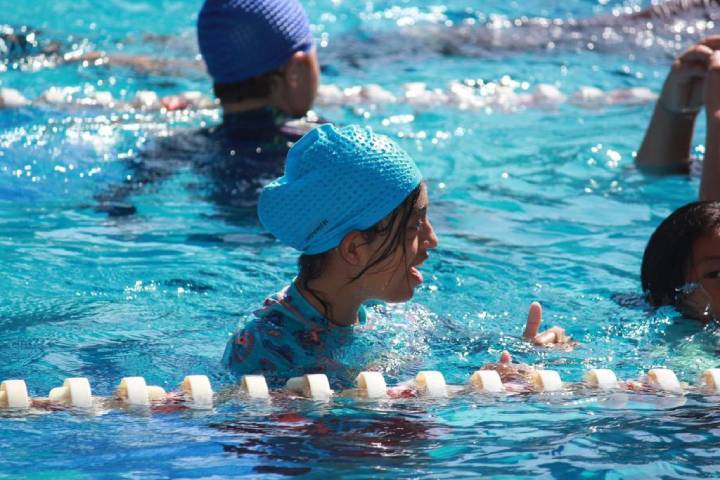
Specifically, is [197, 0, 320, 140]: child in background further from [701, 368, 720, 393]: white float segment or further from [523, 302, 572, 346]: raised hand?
[701, 368, 720, 393]: white float segment

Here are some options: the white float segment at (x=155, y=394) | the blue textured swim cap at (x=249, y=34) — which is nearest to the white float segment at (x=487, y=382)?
the white float segment at (x=155, y=394)

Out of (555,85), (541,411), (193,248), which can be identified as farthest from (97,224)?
(555,85)

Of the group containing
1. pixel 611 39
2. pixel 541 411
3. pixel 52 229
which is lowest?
pixel 541 411

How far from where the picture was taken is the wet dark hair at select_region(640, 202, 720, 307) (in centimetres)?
464

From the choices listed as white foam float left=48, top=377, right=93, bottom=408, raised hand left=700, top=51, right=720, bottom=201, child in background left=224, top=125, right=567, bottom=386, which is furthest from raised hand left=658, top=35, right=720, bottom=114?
white foam float left=48, top=377, right=93, bottom=408

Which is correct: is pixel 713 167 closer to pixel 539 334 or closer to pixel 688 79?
pixel 688 79

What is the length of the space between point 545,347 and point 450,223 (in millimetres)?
1897

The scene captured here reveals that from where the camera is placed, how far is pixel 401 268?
12.8ft

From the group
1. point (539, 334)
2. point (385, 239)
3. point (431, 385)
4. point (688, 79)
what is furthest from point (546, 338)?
point (688, 79)

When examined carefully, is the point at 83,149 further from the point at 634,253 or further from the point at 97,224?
the point at 634,253

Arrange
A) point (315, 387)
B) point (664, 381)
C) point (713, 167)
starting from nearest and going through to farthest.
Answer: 1. point (315, 387)
2. point (664, 381)
3. point (713, 167)

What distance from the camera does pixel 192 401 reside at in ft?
12.2

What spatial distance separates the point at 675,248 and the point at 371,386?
1593mm

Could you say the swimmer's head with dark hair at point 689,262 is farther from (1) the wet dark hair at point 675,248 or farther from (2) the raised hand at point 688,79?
(2) the raised hand at point 688,79
